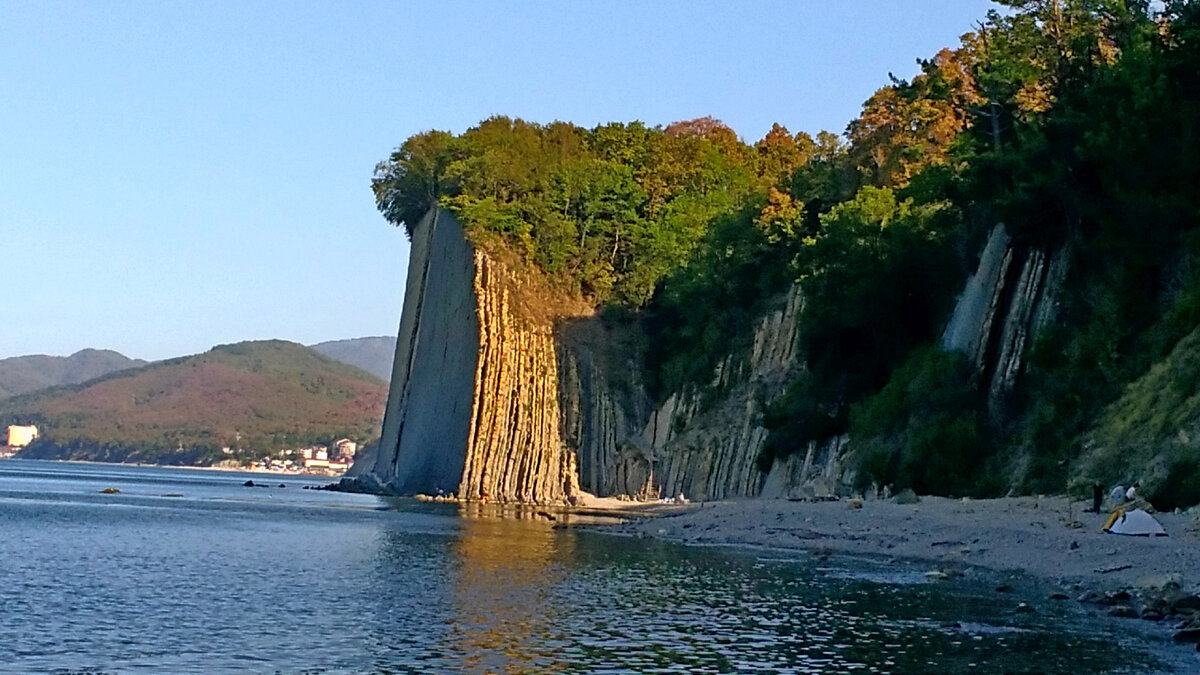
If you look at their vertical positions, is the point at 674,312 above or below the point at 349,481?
above

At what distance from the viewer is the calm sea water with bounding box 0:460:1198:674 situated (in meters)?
15.5

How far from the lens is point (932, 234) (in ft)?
154

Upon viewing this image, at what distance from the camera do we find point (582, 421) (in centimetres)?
6819

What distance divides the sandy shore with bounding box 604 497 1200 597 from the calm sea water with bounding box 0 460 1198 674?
4.45 ft

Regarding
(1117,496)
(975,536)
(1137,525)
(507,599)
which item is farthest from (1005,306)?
(507,599)

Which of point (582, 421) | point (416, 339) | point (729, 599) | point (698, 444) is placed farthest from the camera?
point (416, 339)

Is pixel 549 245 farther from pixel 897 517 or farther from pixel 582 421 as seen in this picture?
pixel 897 517

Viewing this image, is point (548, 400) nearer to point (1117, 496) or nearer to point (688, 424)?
point (688, 424)

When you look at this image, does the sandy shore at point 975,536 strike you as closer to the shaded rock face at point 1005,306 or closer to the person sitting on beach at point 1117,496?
the person sitting on beach at point 1117,496

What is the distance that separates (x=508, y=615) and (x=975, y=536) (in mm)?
11401

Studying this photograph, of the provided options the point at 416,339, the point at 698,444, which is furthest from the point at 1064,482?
the point at 416,339

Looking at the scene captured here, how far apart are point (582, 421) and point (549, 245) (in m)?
9.00

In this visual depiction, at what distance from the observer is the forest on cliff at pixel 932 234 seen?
1264 inches

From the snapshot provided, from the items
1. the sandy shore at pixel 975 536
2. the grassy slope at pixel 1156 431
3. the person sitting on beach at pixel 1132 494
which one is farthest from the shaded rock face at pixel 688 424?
the person sitting on beach at pixel 1132 494
